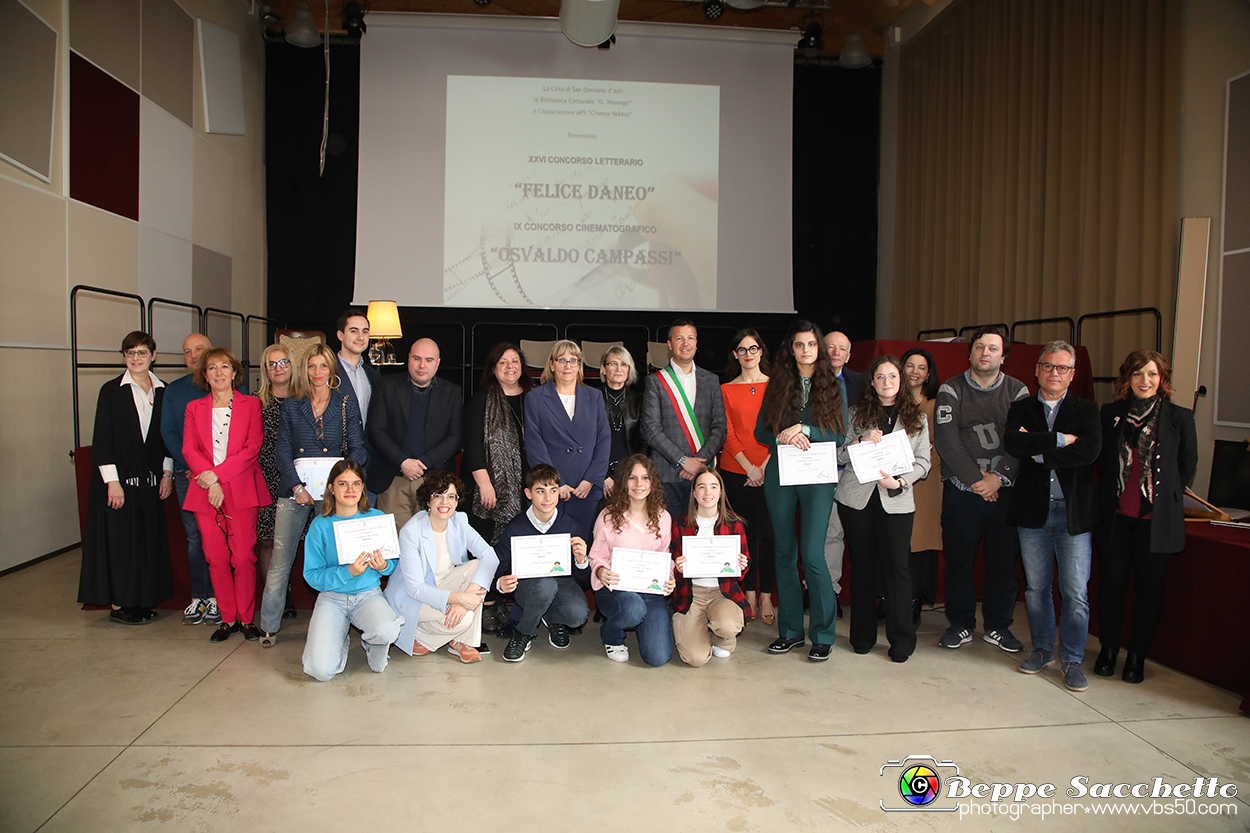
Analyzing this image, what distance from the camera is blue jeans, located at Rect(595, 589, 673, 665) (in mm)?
3119

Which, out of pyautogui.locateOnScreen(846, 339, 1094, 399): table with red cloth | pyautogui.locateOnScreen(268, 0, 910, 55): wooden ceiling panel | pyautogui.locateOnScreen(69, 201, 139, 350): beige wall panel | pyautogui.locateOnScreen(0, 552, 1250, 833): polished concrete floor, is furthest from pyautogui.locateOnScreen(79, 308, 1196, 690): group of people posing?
pyautogui.locateOnScreen(268, 0, 910, 55): wooden ceiling panel

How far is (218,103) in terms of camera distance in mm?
6883

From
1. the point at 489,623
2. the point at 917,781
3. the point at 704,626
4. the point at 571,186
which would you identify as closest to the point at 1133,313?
the point at 704,626

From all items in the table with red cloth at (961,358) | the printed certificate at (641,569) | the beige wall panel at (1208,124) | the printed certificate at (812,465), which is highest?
the beige wall panel at (1208,124)

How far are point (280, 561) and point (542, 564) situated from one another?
1252 mm

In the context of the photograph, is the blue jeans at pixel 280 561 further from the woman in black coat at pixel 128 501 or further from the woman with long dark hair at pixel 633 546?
the woman with long dark hair at pixel 633 546

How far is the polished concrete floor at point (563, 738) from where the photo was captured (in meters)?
2.06

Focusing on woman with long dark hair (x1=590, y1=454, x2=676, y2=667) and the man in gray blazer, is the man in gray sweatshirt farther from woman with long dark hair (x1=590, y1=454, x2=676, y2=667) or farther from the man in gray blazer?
woman with long dark hair (x1=590, y1=454, x2=676, y2=667)

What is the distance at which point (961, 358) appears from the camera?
14.5 ft

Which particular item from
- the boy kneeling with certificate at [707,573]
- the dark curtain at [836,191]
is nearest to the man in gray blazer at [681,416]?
the boy kneeling with certificate at [707,573]

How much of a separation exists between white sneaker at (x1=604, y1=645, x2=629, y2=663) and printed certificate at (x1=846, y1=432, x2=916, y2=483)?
1278 millimetres

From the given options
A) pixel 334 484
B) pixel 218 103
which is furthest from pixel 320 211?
pixel 334 484

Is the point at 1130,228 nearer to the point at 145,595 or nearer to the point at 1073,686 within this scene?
the point at 1073,686

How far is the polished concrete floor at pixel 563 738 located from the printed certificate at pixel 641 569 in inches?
14.3
